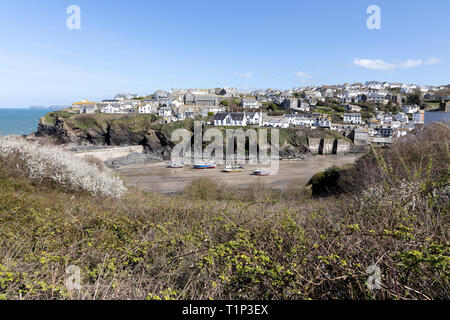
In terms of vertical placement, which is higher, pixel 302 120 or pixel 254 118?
pixel 254 118

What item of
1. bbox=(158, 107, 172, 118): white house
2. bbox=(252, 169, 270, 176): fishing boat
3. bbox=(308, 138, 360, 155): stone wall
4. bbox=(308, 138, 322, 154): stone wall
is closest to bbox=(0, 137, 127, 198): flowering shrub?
bbox=(252, 169, 270, 176): fishing boat

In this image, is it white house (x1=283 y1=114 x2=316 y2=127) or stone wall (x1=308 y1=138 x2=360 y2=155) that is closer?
stone wall (x1=308 y1=138 x2=360 y2=155)

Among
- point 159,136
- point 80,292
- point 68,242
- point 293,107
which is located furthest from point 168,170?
point 293,107

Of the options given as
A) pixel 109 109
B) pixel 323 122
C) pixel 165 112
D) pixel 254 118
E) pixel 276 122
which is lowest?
pixel 323 122

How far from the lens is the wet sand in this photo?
78.3 feet

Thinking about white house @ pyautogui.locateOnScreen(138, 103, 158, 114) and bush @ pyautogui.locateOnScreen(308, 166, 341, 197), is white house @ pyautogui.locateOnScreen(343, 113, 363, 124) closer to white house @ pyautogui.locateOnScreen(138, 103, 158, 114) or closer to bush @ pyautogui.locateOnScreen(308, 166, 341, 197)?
bush @ pyautogui.locateOnScreen(308, 166, 341, 197)

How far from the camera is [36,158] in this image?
1173 cm

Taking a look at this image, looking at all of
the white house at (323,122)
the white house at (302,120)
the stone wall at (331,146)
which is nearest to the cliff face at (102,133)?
the stone wall at (331,146)

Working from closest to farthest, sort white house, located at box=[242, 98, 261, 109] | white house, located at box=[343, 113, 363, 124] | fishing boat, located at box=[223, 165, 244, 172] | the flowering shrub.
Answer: the flowering shrub → fishing boat, located at box=[223, 165, 244, 172] → white house, located at box=[343, 113, 363, 124] → white house, located at box=[242, 98, 261, 109]

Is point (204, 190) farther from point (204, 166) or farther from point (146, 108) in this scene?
point (146, 108)

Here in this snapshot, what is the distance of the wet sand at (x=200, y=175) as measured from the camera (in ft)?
78.3

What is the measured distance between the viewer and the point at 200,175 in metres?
28.0

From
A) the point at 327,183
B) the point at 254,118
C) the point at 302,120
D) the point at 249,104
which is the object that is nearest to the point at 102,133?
the point at 254,118
